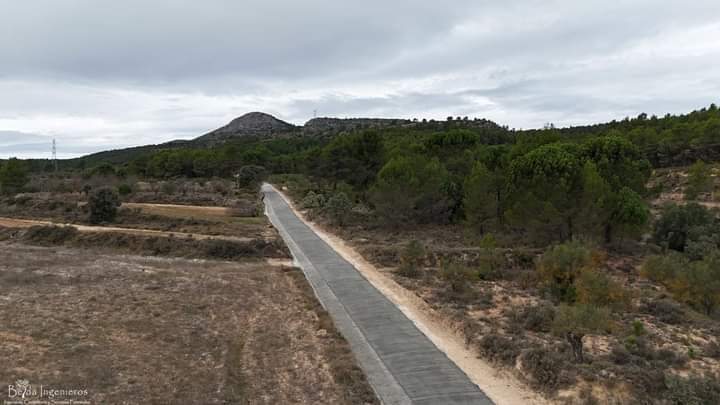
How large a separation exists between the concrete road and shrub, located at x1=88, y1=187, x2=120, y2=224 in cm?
2133

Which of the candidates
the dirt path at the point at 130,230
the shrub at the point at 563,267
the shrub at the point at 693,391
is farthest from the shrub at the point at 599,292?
the dirt path at the point at 130,230

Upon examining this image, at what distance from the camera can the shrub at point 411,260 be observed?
2191cm

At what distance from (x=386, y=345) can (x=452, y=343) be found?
1.83 m

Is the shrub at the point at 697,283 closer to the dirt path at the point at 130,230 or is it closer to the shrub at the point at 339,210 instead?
the shrub at the point at 339,210

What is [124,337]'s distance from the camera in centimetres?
1386

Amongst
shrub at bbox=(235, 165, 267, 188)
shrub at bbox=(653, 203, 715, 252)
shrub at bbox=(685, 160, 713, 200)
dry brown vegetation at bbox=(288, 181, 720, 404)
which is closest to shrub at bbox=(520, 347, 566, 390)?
dry brown vegetation at bbox=(288, 181, 720, 404)

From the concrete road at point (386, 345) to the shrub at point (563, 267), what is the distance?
6.59 meters

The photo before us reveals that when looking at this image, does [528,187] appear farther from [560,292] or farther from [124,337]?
[124,337]

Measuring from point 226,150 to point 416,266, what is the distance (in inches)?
2617

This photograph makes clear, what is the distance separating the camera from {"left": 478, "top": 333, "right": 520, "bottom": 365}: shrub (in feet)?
39.5

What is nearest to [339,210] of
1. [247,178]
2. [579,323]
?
[579,323]

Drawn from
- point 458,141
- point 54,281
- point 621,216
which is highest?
point 458,141

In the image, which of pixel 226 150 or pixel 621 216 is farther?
pixel 226 150

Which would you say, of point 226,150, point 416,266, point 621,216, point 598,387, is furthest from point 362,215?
point 226,150
